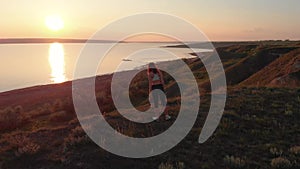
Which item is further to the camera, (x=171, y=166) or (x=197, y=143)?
(x=197, y=143)

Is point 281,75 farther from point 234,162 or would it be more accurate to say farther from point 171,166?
point 171,166

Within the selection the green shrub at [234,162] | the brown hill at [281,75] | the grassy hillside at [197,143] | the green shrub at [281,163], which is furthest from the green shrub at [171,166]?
the brown hill at [281,75]

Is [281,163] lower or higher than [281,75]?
lower

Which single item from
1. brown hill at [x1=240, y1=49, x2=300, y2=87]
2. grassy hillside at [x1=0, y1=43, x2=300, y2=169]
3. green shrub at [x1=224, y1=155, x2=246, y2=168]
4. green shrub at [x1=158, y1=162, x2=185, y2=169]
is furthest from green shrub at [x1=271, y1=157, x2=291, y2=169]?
brown hill at [x1=240, y1=49, x2=300, y2=87]

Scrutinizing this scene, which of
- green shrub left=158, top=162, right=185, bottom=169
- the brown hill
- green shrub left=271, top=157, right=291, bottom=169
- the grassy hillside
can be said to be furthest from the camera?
the brown hill

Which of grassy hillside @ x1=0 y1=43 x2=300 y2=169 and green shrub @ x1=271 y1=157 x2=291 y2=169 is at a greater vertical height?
grassy hillside @ x1=0 y1=43 x2=300 y2=169

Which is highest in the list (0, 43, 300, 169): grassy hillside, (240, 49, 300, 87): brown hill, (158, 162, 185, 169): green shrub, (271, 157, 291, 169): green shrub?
(240, 49, 300, 87): brown hill

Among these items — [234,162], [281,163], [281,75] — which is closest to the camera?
[281,163]

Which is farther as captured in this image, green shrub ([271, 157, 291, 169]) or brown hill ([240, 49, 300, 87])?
brown hill ([240, 49, 300, 87])

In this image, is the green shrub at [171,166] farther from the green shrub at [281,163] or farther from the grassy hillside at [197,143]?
the green shrub at [281,163]

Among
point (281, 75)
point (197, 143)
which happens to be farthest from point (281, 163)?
point (281, 75)

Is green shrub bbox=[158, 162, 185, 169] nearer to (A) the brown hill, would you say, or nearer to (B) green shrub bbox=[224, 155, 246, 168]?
(B) green shrub bbox=[224, 155, 246, 168]

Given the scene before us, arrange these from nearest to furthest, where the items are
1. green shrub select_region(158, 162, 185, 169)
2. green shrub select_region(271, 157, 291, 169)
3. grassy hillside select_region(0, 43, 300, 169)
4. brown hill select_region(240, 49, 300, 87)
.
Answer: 1. green shrub select_region(158, 162, 185, 169)
2. green shrub select_region(271, 157, 291, 169)
3. grassy hillside select_region(0, 43, 300, 169)
4. brown hill select_region(240, 49, 300, 87)

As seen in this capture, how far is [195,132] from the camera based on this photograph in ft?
40.3
